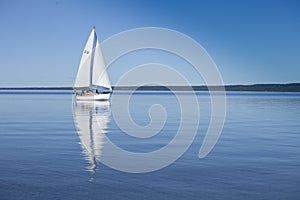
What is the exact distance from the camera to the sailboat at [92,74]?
234 ft

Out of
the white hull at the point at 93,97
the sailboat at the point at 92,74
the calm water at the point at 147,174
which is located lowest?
the calm water at the point at 147,174

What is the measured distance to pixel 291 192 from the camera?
1062 centimetres

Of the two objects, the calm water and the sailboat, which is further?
the sailboat

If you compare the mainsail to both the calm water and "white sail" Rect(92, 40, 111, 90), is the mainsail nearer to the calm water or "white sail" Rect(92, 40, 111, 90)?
"white sail" Rect(92, 40, 111, 90)

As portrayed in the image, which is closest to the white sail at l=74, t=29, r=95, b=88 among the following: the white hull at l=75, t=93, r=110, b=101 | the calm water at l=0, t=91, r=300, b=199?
the white hull at l=75, t=93, r=110, b=101

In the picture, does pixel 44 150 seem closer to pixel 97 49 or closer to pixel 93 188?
pixel 93 188

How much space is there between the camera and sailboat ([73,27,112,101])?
7131cm

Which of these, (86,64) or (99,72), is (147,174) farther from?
(86,64)

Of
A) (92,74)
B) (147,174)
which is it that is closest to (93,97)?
(92,74)

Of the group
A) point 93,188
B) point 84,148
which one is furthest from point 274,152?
point 93,188

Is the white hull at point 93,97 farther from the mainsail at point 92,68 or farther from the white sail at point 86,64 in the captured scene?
the white sail at point 86,64

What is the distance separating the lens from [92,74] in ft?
234

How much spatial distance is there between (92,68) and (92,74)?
3.55 feet

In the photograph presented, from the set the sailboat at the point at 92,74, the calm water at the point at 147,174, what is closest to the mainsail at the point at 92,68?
the sailboat at the point at 92,74
